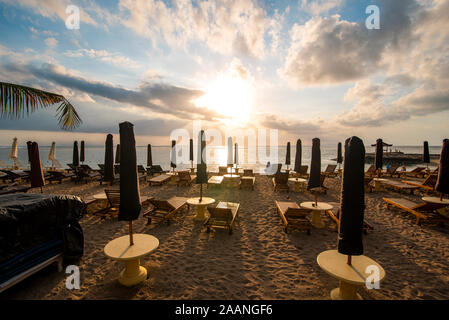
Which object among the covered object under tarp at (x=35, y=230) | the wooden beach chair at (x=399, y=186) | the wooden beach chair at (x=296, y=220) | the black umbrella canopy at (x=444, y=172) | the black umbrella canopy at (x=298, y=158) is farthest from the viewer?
the black umbrella canopy at (x=298, y=158)

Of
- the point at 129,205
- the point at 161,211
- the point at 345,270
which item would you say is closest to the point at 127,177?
the point at 129,205

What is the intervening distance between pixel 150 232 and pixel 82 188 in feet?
30.1

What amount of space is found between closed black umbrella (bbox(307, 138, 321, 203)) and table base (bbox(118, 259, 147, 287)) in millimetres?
5792

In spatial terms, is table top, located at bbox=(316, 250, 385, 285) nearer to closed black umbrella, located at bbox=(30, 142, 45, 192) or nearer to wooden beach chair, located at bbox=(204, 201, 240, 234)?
wooden beach chair, located at bbox=(204, 201, 240, 234)

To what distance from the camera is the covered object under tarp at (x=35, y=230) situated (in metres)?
3.43

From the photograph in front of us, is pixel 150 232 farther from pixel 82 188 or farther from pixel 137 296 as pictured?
pixel 82 188

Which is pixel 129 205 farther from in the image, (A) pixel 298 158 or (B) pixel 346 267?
(A) pixel 298 158

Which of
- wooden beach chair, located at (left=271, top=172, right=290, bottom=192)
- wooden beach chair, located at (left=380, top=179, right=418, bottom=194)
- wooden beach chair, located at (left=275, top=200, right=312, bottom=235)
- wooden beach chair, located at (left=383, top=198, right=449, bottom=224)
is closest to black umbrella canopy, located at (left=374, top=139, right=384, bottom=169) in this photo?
wooden beach chair, located at (left=380, top=179, right=418, bottom=194)

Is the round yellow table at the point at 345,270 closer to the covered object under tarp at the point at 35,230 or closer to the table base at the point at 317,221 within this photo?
the table base at the point at 317,221

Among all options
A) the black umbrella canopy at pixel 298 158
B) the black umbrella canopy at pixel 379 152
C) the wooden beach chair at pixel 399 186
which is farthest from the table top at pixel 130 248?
the black umbrella canopy at pixel 379 152

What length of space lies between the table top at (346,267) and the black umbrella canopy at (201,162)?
16.8 feet

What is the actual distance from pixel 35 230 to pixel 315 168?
27.0ft

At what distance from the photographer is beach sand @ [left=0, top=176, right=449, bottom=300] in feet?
12.4
